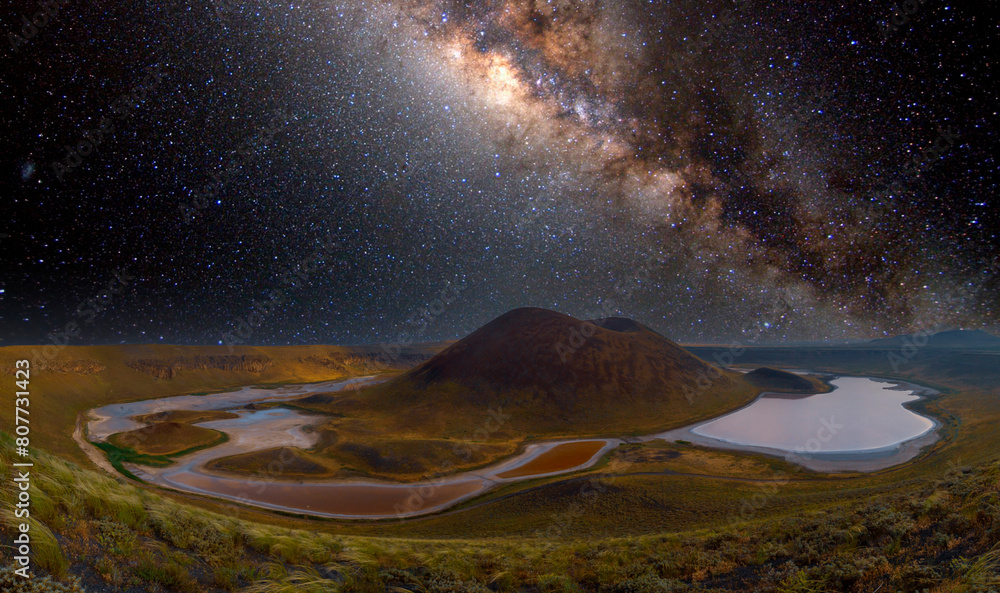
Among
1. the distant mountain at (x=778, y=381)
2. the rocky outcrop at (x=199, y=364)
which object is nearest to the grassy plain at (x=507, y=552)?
the distant mountain at (x=778, y=381)

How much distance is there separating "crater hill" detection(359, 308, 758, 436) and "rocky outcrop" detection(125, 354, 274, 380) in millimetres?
52530

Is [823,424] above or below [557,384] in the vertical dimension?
below

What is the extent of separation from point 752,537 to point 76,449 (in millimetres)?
53774

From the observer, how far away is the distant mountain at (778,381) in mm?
84812

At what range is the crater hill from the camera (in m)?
57.6

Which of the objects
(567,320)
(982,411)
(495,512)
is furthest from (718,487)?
(982,411)

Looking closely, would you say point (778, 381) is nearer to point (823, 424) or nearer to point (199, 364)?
point (823, 424)

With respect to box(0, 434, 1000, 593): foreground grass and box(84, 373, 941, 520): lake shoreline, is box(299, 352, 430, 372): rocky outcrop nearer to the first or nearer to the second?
box(84, 373, 941, 520): lake shoreline

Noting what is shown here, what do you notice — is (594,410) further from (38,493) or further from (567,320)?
(38,493)

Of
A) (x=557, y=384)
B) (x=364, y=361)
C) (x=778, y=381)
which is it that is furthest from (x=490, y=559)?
(x=364, y=361)

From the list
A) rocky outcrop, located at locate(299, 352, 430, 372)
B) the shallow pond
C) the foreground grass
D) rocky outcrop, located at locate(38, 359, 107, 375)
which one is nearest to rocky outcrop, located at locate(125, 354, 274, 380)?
rocky outcrop, located at locate(38, 359, 107, 375)

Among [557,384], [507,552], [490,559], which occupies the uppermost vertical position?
[490,559]

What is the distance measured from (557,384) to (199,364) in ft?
287

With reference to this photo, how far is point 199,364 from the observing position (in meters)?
99.6
